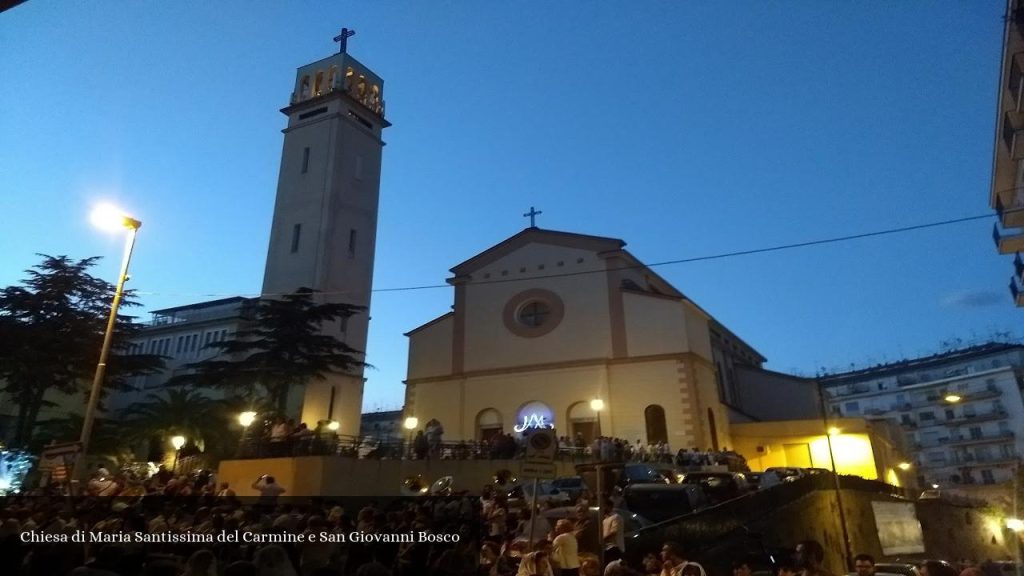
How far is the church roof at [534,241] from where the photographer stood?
3198cm

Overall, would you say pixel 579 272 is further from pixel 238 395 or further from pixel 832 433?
pixel 238 395

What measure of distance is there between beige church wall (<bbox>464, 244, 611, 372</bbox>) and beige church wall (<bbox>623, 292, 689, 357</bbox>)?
3.69 feet

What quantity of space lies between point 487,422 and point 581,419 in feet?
15.9

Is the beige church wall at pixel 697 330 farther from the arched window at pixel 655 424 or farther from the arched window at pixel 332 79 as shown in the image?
the arched window at pixel 332 79

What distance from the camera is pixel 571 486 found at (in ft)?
52.4

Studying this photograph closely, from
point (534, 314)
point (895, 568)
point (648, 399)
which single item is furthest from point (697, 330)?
point (895, 568)

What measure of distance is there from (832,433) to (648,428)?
10233mm

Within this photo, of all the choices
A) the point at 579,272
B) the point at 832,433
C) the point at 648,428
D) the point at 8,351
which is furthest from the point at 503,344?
the point at 8,351

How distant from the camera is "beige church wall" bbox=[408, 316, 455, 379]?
3345 cm

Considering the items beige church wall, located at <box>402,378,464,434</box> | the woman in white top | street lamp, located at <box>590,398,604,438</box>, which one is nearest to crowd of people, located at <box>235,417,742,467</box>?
street lamp, located at <box>590,398,604,438</box>

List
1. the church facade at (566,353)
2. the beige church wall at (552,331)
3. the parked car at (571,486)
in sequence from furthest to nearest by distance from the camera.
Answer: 1. the beige church wall at (552,331)
2. the church facade at (566,353)
3. the parked car at (571,486)

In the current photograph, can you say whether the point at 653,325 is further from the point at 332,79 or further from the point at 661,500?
the point at 332,79

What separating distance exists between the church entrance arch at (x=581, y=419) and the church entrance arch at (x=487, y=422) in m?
3.63

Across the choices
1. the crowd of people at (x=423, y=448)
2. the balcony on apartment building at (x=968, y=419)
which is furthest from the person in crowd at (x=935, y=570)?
the balcony on apartment building at (x=968, y=419)
